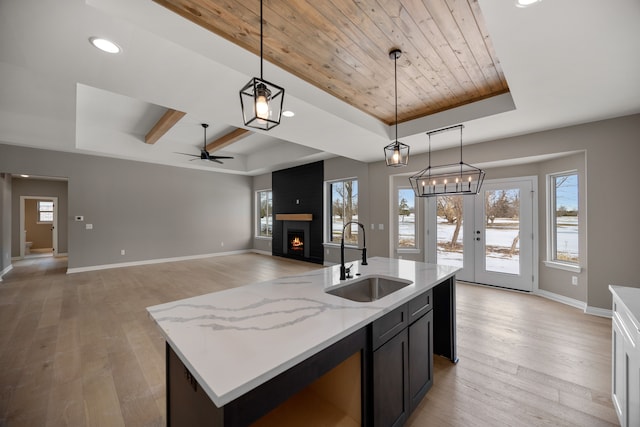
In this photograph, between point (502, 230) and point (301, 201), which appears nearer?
point (502, 230)

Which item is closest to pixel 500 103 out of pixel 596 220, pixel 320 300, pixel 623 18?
pixel 623 18

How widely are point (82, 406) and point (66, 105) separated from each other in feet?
12.1

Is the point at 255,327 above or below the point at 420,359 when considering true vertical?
above

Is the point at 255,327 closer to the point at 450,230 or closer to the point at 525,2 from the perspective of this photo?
the point at 525,2

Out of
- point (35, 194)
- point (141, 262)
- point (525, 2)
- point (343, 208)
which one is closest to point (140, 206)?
point (141, 262)

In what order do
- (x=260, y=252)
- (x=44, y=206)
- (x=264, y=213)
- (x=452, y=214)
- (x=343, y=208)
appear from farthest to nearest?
(x=44, y=206), (x=264, y=213), (x=260, y=252), (x=343, y=208), (x=452, y=214)

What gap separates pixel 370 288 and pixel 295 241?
5.66 m

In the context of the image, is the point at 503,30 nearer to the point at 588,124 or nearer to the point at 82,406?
the point at 588,124

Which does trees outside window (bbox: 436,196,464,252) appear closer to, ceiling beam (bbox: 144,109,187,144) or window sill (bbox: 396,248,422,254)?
window sill (bbox: 396,248,422,254)

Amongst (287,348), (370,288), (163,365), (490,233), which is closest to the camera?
(287,348)

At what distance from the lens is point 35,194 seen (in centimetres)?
795

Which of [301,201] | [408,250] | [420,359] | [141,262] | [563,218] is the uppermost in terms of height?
[301,201]

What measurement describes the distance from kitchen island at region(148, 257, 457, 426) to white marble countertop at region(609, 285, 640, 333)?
0.97m

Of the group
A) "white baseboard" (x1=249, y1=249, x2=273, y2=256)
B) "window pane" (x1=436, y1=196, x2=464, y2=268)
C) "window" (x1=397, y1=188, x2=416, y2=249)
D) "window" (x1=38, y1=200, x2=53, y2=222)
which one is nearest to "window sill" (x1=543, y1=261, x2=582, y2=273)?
"window pane" (x1=436, y1=196, x2=464, y2=268)
